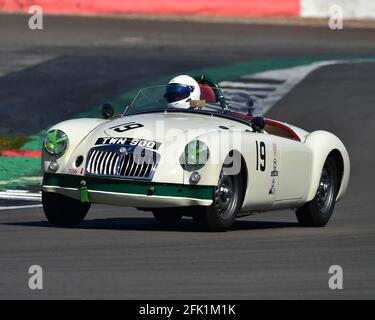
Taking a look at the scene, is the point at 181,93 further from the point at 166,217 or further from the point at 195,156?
the point at 195,156

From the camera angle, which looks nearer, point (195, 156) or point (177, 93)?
point (195, 156)

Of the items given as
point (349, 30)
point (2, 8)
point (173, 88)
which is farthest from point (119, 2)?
point (173, 88)

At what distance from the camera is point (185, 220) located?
39.4 feet

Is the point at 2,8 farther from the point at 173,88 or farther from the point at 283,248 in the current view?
the point at 283,248

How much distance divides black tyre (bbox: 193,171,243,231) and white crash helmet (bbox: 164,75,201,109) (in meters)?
1.31

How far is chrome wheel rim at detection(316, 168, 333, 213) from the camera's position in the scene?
38.2 feet

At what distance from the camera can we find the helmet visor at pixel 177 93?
1126 cm

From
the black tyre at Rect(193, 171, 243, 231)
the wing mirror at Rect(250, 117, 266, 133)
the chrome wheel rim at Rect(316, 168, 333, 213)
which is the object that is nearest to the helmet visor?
the wing mirror at Rect(250, 117, 266, 133)

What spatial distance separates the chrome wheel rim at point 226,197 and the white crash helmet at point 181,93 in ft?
4.31

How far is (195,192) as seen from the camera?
9.84m

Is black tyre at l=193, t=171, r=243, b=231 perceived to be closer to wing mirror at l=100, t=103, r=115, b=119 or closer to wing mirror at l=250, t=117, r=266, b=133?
wing mirror at l=250, t=117, r=266, b=133

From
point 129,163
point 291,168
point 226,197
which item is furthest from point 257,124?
point 129,163

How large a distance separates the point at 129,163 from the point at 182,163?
1.42 ft

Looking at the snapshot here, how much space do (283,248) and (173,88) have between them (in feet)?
8.43
